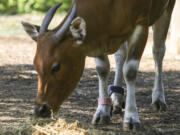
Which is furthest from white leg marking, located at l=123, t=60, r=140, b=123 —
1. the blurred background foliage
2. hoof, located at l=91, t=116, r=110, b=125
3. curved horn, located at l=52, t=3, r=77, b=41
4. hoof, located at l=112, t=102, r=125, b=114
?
the blurred background foliage

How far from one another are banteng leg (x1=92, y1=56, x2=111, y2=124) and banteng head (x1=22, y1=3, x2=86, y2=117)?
0.78m

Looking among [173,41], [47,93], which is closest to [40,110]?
[47,93]

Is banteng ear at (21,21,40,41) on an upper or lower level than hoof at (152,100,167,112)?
upper

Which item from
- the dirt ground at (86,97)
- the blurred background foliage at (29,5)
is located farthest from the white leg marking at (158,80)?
the blurred background foliage at (29,5)

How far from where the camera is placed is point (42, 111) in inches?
201

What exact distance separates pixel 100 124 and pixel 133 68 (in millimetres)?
700

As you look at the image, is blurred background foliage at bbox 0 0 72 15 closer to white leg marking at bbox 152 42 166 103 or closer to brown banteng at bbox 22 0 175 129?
white leg marking at bbox 152 42 166 103

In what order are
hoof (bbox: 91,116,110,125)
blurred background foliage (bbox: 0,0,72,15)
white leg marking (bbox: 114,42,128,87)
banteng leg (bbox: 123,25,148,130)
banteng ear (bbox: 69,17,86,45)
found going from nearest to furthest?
banteng ear (bbox: 69,17,86,45) → banteng leg (bbox: 123,25,148,130) → hoof (bbox: 91,116,110,125) → white leg marking (bbox: 114,42,128,87) → blurred background foliage (bbox: 0,0,72,15)

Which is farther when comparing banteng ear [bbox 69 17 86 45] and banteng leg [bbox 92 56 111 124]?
banteng leg [bbox 92 56 111 124]

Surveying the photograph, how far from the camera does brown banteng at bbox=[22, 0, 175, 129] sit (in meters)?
5.13

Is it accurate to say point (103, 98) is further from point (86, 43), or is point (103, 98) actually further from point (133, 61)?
point (86, 43)

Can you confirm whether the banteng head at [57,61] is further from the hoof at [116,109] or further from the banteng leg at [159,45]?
the banteng leg at [159,45]

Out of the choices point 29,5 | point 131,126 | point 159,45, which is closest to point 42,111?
point 131,126

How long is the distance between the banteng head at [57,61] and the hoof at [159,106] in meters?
1.66
